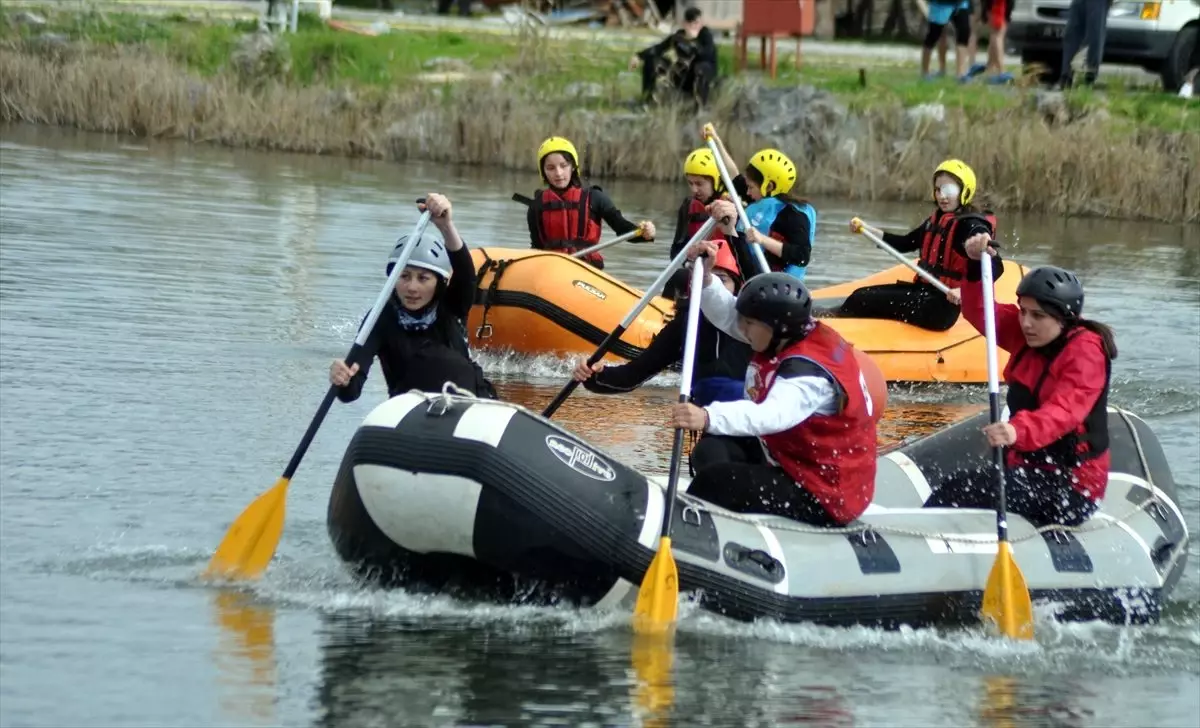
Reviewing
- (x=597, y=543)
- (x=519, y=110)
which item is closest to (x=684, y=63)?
(x=519, y=110)

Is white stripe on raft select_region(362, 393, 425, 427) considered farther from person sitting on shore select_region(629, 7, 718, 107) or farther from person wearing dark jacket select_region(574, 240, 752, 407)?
person sitting on shore select_region(629, 7, 718, 107)

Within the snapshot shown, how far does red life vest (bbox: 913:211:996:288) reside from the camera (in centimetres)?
1214

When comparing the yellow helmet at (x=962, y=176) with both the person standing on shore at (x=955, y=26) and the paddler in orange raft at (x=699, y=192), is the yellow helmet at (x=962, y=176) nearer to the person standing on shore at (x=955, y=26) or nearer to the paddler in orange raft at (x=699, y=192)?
the paddler in orange raft at (x=699, y=192)

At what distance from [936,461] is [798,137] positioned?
49.0ft

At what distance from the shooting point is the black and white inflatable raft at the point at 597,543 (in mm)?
6930

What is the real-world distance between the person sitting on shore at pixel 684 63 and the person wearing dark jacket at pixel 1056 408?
49.5 feet

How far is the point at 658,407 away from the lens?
1173cm

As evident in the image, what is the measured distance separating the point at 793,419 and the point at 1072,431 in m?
1.27

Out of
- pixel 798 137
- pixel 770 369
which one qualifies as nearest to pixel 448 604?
pixel 770 369

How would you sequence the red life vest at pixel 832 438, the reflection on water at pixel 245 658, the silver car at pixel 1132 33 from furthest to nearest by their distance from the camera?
1. the silver car at pixel 1132 33
2. the red life vest at pixel 832 438
3. the reflection on water at pixel 245 658

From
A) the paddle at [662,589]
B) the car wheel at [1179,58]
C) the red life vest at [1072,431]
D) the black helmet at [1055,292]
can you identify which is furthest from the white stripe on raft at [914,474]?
the car wheel at [1179,58]

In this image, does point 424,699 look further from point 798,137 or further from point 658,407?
point 798,137

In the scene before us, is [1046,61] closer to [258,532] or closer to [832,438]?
[832,438]

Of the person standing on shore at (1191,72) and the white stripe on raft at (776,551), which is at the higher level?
the person standing on shore at (1191,72)
